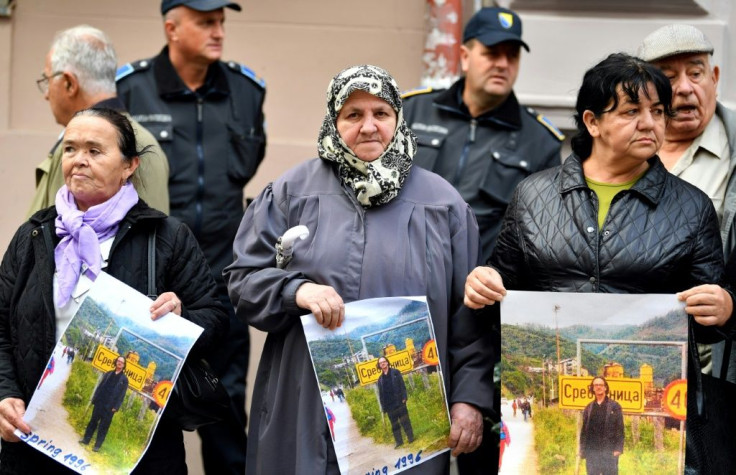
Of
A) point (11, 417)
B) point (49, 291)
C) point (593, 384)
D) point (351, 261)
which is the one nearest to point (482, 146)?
point (351, 261)

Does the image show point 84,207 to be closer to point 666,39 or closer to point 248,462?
point 248,462

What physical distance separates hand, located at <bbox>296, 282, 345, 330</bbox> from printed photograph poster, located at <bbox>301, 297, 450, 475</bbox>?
0.04 metres

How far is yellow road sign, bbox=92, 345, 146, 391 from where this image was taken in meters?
4.38

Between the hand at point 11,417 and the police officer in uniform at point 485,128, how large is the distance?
2194mm

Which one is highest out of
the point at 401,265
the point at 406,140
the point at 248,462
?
the point at 406,140

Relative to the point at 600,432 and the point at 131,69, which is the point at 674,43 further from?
the point at 131,69

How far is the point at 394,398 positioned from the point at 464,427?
10.7 inches

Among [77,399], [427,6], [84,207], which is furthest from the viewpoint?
[427,6]

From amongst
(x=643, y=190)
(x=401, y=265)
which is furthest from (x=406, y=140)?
(x=643, y=190)

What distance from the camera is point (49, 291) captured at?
4.48m

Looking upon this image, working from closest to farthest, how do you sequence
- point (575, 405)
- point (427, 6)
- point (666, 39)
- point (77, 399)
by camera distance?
point (575, 405), point (77, 399), point (666, 39), point (427, 6)

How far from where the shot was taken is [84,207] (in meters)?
4.69

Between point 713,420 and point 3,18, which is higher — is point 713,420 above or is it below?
below

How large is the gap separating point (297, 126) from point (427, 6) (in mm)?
1035
